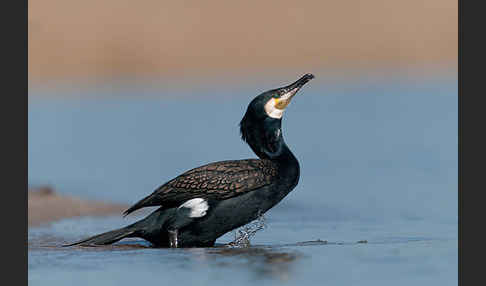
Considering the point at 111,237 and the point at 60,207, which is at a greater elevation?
the point at 60,207

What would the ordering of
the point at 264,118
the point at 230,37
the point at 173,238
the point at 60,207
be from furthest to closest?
the point at 230,37, the point at 60,207, the point at 264,118, the point at 173,238

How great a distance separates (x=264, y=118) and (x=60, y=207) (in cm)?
377

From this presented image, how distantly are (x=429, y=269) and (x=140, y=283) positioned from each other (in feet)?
6.47

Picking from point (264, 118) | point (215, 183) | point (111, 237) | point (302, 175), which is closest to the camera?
point (215, 183)

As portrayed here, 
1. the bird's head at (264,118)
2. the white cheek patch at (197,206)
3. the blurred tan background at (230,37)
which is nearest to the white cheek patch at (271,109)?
the bird's head at (264,118)

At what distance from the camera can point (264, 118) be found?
33.9 ft

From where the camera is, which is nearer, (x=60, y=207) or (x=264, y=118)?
(x=264, y=118)

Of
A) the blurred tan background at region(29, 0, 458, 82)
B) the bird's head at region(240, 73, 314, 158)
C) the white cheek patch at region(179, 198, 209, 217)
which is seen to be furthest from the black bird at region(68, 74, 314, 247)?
the blurred tan background at region(29, 0, 458, 82)

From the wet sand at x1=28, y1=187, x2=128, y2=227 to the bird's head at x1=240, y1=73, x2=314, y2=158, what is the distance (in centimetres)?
312

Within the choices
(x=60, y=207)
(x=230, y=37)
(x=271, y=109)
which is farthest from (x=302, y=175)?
(x=230, y=37)

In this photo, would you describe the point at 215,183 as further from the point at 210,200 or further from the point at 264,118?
the point at 264,118

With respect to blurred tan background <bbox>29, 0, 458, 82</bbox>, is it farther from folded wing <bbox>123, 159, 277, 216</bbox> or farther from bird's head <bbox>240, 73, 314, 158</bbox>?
folded wing <bbox>123, 159, 277, 216</bbox>

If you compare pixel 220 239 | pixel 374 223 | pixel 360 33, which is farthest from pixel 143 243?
pixel 360 33

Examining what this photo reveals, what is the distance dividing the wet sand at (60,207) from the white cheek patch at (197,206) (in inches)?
122
